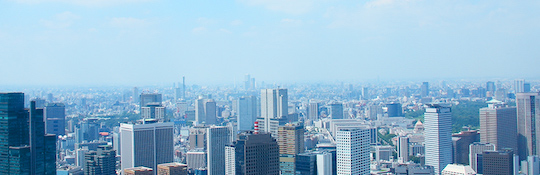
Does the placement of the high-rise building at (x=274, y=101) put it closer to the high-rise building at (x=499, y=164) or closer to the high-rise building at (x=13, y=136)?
the high-rise building at (x=499, y=164)

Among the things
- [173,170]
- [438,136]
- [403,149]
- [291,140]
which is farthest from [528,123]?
[173,170]

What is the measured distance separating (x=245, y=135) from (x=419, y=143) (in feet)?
33.2

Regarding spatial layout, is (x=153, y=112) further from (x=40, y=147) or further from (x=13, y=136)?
(x=13, y=136)

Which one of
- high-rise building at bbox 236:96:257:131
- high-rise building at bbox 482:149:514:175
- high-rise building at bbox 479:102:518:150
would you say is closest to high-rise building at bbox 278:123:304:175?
high-rise building at bbox 482:149:514:175

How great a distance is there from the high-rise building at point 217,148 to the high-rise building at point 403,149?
5576mm

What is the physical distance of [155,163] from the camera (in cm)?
1309

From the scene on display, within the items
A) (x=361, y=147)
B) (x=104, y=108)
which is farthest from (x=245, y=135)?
(x=104, y=108)

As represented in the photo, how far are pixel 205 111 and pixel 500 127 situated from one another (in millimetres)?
14458

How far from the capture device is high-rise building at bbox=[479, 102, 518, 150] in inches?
570

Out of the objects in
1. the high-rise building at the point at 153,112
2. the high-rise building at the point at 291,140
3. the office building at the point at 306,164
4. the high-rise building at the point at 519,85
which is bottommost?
the office building at the point at 306,164

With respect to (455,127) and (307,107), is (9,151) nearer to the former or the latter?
(455,127)

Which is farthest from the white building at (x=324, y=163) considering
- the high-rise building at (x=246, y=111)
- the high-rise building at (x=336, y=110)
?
the high-rise building at (x=336, y=110)

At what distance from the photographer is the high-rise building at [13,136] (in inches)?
338

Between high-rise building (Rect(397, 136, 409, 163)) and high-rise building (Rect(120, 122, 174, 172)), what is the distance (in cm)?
697
